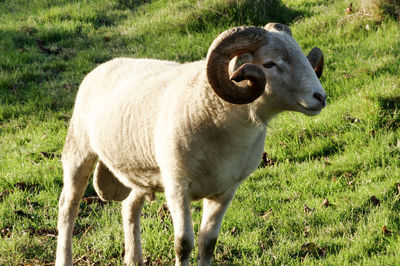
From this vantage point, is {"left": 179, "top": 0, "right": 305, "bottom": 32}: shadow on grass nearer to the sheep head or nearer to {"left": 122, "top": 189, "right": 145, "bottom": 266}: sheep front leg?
{"left": 122, "top": 189, "right": 145, "bottom": 266}: sheep front leg

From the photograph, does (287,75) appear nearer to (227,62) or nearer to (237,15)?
(227,62)

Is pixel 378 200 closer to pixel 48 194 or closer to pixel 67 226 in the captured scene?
pixel 67 226

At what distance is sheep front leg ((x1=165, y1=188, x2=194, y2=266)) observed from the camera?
12.9 ft

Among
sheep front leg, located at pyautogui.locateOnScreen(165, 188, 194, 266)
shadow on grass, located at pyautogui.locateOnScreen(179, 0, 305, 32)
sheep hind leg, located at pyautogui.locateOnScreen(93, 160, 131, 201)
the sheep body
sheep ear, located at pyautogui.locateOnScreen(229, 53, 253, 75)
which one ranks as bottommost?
shadow on grass, located at pyautogui.locateOnScreen(179, 0, 305, 32)

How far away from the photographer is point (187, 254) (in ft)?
13.8

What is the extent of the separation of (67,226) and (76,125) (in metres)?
0.89

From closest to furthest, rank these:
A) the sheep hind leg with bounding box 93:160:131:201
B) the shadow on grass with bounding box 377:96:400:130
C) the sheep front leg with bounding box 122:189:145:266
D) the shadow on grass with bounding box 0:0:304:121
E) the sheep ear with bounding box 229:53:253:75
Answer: the sheep ear with bounding box 229:53:253:75 < the sheep front leg with bounding box 122:189:145:266 < the sheep hind leg with bounding box 93:160:131:201 < the shadow on grass with bounding box 377:96:400:130 < the shadow on grass with bounding box 0:0:304:121

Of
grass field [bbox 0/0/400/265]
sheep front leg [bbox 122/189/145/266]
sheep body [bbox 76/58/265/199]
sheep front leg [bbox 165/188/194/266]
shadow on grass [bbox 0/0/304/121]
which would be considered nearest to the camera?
sheep body [bbox 76/58/265/199]

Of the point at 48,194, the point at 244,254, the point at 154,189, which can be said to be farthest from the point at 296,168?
the point at 48,194

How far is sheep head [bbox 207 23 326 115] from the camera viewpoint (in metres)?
3.45

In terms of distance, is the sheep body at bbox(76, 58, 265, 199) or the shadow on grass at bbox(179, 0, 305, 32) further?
the shadow on grass at bbox(179, 0, 305, 32)

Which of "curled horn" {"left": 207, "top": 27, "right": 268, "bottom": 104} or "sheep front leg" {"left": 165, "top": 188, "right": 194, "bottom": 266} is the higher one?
"curled horn" {"left": 207, "top": 27, "right": 268, "bottom": 104}

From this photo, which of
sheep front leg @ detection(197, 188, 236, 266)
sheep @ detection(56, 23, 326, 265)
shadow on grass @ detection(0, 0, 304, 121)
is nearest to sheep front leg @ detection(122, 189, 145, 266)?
sheep @ detection(56, 23, 326, 265)

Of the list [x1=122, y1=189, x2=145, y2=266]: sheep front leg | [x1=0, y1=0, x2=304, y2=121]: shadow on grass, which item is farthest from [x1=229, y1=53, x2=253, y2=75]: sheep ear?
[x1=0, y1=0, x2=304, y2=121]: shadow on grass
